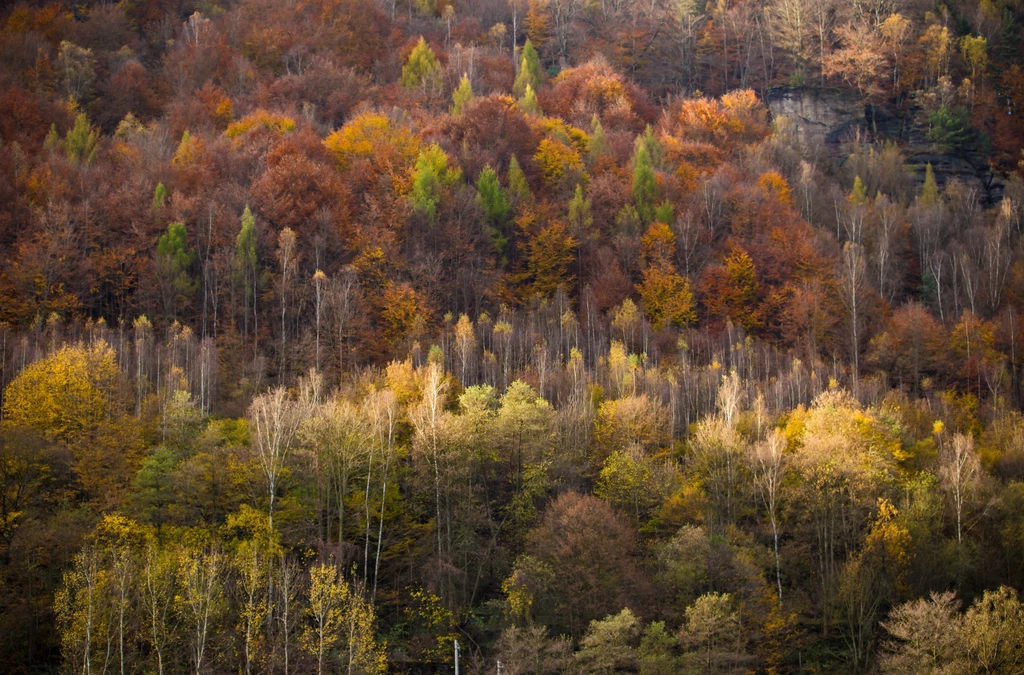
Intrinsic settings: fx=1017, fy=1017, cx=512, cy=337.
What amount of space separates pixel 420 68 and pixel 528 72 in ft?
36.2

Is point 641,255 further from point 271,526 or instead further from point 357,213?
point 271,526

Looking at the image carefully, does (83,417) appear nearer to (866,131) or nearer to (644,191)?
(644,191)

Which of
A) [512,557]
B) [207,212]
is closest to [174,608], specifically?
[512,557]

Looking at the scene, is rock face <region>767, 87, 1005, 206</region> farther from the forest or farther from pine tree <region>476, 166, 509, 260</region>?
pine tree <region>476, 166, 509, 260</region>

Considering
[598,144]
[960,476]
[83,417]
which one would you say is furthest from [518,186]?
[83,417]

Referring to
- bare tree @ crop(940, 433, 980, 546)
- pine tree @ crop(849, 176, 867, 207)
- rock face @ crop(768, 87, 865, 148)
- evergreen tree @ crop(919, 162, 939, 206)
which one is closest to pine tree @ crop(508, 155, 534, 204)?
pine tree @ crop(849, 176, 867, 207)

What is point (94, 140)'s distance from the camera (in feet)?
279

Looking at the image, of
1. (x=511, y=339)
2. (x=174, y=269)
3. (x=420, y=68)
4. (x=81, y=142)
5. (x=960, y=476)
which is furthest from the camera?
(x=420, y=68)

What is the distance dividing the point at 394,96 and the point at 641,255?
35.2m

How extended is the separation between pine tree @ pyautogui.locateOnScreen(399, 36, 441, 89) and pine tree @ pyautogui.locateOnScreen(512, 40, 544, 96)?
8.38 meters

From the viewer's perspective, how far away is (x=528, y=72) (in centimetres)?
10406

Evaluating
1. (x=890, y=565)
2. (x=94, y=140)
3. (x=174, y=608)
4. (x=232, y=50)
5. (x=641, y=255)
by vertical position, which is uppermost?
(x=232, y=50)

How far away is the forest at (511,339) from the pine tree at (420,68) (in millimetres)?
874

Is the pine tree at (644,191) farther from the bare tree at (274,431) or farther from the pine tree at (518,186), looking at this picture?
the bare tree at (274,431)
